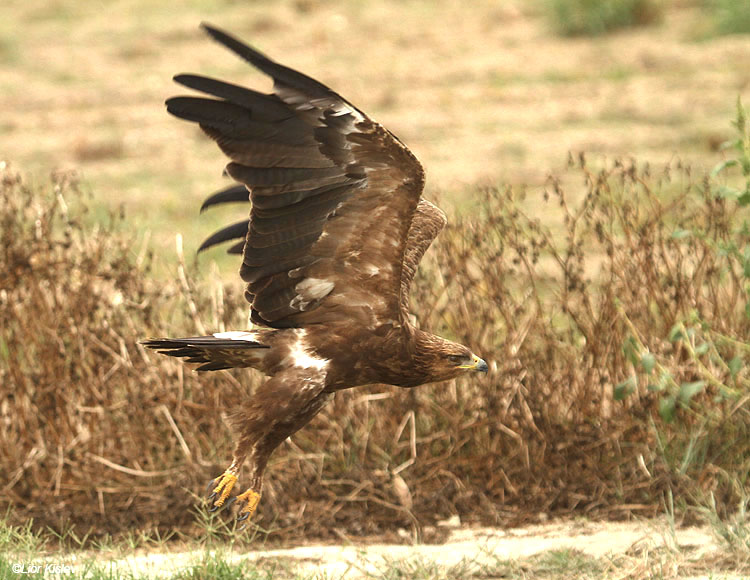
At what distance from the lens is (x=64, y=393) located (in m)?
5.81

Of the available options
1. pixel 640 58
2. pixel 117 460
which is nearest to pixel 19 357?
pixel 117 460

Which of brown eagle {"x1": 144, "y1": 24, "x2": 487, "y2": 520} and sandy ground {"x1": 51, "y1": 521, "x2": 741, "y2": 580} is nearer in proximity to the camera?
brown eagle {"x1": 144, "y1": 24, "x2": 487, "y2": 520}

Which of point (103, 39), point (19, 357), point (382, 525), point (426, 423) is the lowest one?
point (382, 525)

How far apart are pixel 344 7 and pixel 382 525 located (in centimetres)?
1506

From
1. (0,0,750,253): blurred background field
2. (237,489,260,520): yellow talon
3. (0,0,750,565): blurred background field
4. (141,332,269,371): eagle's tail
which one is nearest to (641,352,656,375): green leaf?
(0,0,750,565): blurred background field

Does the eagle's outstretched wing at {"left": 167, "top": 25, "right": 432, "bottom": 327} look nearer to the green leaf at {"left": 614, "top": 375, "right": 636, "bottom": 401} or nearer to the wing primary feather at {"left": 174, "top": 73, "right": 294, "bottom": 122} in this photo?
the wing primary feather at {"left": 174, "top": 73, "right": 294, "bottom": 122}

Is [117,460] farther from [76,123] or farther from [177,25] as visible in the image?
[177,25]

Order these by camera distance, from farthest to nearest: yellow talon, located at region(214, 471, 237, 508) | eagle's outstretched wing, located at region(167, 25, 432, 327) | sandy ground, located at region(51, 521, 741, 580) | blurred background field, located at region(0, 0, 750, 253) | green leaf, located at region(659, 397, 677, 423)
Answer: blurred background field, located at region(0, 0, 750, 253)
green leaf, located at region(659, 397, 677, 423)
sandy ground, located at region(51, 521, 741, 580)
yellow talon, located at region(214, 471, 237, 508)
eagle's outstretched wing, located at region(167, 25, 432, 327)

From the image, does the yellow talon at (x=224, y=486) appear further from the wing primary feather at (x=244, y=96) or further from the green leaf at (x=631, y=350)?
the green leaf at (x=631, y=350)

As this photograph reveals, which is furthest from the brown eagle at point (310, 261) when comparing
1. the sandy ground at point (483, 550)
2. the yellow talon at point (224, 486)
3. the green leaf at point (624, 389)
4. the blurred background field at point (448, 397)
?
the blurred background field at point (448, 397)

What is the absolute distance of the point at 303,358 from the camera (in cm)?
449

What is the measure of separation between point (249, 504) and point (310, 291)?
81 cm

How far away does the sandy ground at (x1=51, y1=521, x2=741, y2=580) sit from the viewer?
498 cm

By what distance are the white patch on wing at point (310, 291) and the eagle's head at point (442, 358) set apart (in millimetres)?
412
